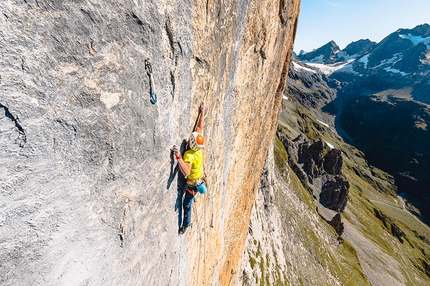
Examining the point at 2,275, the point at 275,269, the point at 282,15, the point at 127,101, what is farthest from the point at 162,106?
the point at 275,269

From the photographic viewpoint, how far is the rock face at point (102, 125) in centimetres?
343

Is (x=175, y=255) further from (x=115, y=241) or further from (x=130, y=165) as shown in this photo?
(x=130, y=165)

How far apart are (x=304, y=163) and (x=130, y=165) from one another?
9911 cm

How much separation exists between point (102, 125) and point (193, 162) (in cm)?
309

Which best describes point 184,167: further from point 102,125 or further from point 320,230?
point 320,230

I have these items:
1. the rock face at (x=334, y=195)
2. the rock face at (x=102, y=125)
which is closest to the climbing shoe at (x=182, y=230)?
the rock face at (x=102, y=125)

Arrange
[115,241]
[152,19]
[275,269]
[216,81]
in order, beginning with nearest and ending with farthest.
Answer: [152,19], [115,241], [216,81], [275,269]

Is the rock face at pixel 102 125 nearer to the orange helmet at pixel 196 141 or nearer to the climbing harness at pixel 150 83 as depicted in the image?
the climbing harness at pixel 150 83

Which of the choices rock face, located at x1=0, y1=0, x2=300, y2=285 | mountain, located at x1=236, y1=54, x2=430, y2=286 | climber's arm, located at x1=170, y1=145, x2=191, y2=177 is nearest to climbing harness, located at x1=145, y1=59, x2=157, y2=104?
rock face, located at x1=0, y1=0, x2=300, y2=285

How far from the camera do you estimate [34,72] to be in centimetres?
343

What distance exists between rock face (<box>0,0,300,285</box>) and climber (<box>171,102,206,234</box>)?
1.00 ft

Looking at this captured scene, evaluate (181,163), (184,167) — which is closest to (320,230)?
(184,167)

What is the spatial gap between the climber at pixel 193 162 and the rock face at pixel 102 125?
1.00 feet

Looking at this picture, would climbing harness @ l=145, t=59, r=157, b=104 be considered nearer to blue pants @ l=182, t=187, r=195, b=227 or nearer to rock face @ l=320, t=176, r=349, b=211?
blue pants @ l=182, t=187, r=195, b=227
